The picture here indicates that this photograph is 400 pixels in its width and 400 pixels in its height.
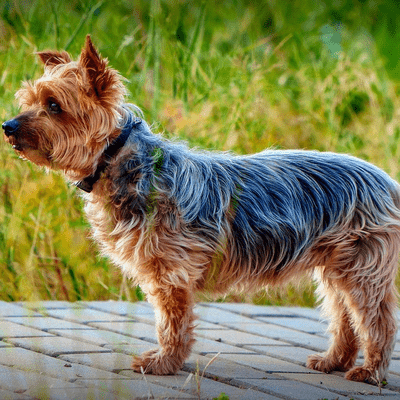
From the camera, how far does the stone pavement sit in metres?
3.18

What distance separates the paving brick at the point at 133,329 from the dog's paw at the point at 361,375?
3.96 feet

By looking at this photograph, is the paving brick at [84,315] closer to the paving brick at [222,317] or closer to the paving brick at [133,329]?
the paving brick at [133,329]

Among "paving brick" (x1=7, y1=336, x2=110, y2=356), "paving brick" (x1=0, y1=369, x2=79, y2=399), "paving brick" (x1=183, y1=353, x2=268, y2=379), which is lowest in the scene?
"paving brick" (x1=183, y1=353, x2=268, y2=379)

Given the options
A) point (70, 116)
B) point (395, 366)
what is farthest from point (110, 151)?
point (395, 366)

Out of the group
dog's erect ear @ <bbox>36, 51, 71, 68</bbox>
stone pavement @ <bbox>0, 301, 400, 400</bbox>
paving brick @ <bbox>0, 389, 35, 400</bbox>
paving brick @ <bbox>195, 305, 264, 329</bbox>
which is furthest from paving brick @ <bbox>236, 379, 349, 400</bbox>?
dog's erect ear @ <bbox>36, 51, 71, 68</bbox>

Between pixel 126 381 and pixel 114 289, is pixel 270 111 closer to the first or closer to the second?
pixel 114 289

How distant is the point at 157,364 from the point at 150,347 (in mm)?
505

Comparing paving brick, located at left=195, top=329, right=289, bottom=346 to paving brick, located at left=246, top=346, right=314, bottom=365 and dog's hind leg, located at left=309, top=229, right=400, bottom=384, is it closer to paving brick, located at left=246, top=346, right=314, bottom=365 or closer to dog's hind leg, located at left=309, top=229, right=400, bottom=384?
paving brick, located at left=246, top=346, right=314, bottom=365

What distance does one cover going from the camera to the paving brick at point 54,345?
12.5 feet

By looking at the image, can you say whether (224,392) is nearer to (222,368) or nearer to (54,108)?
(222,368)

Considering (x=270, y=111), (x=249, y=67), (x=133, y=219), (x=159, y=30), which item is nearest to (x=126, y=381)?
(x=133, y=219)

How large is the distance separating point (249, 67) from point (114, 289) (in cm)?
273

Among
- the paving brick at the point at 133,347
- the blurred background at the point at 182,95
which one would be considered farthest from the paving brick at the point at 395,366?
the paving brick at the point at 133,347

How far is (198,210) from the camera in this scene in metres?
3.77
